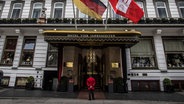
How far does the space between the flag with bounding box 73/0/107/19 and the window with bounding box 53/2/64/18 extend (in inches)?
222

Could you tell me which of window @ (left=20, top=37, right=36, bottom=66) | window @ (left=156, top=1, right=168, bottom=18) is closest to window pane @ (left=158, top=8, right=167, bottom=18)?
window @ (left=156, top=1, right=168, bottom=18)

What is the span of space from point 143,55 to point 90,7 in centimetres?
774

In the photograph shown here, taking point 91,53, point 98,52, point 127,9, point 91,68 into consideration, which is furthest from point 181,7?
point 91,68

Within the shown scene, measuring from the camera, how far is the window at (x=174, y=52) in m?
15.4

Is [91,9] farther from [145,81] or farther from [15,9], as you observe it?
[15,9]

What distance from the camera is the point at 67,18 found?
16.2 metres

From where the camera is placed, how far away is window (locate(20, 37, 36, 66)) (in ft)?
53.0

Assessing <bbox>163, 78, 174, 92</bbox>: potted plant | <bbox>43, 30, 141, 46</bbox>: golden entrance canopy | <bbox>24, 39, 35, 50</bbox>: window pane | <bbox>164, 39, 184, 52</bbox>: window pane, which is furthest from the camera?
<bbox>24, 39, 35, 50</bbox>: window pane

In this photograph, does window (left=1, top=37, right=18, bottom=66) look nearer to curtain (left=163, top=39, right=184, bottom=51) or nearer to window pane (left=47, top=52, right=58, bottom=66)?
window pane (left=47, top=52, right=58, bottom=66)

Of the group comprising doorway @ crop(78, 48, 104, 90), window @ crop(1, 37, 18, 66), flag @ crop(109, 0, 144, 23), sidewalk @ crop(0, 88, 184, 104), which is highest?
flag @ crop(109, 0, 144, 23)

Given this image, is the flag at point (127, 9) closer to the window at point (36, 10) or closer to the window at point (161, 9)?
the window at point (161, 9)

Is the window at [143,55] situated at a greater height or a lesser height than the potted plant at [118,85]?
greater

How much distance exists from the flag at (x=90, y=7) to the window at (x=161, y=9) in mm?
7984

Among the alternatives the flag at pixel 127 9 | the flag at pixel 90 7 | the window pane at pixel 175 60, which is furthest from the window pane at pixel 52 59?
the window pane at pixel 175 60
